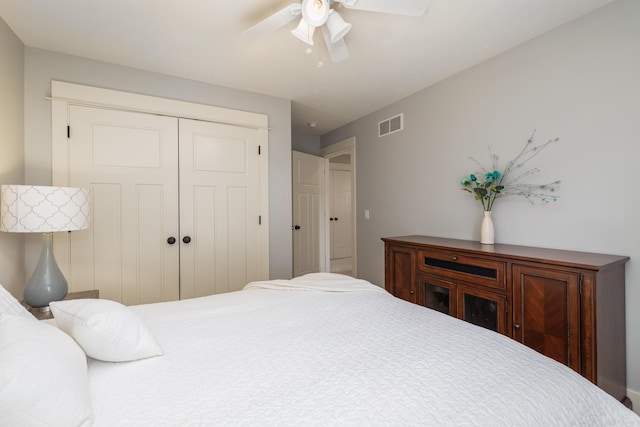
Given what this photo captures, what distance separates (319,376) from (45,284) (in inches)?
71.6

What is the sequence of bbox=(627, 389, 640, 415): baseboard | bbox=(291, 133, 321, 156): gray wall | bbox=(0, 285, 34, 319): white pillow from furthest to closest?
bbox=(291, 133, 321, 156): gray wall, bbox=(627, 389, 640, 415): baseboard, bbox=(0, 285, 34, 319): white pillow

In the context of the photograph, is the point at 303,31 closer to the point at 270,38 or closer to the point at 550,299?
the point at 270,38

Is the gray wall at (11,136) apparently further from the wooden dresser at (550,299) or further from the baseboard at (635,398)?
the baseboard at (635,398)

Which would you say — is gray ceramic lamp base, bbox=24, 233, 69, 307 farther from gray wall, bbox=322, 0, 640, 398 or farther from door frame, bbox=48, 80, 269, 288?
gray wall, bbox=322, 0, 640, 398

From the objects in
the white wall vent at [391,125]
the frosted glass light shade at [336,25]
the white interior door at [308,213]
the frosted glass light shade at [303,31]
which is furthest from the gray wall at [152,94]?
the frosted glass light shade at [336,25]

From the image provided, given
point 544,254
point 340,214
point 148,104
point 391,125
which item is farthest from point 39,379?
point 340,214

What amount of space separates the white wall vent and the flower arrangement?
38.0 inches

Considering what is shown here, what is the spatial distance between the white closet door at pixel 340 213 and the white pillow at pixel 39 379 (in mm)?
5466

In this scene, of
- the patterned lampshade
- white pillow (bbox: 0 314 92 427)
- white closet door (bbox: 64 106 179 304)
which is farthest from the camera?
white closet door (bbox: 64 106 179 304)

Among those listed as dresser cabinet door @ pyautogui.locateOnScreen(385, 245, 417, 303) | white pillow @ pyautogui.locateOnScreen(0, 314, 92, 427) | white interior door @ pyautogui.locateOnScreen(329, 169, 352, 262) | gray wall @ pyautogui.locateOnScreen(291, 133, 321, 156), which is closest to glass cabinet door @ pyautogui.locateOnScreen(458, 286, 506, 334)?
dresser cabinet door @ pyautogui.locateOnScreen(385, 245, 417, 303)

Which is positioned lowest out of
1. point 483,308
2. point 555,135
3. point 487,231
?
point 483,308

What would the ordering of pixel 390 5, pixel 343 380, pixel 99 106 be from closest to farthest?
1. pixel 343 380
2. pixel 390 5
3. pixel 99 106

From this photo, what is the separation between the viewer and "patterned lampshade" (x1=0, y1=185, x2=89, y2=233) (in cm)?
162

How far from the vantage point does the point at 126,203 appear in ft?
8.33
